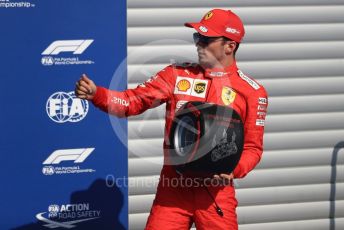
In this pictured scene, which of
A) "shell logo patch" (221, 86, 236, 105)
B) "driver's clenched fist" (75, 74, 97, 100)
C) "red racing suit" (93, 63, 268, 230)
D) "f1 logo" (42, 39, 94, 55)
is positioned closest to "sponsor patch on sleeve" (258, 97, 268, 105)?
"red racing suit" (93, 63, 268, 230)

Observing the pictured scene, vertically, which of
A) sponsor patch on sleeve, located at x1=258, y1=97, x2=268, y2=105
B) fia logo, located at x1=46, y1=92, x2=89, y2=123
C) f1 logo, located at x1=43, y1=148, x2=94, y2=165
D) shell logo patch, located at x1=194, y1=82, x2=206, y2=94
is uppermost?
shell logo patch, located at x1=194, y1=82, x2=206, y2=94

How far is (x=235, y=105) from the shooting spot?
4145 millimetres

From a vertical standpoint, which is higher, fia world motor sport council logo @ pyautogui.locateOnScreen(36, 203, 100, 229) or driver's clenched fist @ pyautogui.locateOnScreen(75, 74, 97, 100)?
driver's clenched fist @ pyautogui.locateOnScreen(75, 74, 97, 100)

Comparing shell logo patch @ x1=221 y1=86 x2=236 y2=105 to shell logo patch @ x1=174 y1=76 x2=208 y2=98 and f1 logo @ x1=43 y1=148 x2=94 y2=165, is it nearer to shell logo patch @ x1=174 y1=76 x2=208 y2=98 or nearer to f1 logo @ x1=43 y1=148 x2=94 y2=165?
shell logo patch @ x1=174 y1=76 x2=208 y2=98

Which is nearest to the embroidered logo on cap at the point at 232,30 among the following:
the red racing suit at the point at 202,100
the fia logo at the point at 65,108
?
the red racing suit at the point at 202,100

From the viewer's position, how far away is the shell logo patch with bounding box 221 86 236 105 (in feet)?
13.6

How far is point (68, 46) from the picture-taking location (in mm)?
5039

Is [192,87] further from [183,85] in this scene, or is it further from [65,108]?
[65,108]

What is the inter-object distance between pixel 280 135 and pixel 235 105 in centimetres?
164

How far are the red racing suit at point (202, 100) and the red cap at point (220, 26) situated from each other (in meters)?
0.21

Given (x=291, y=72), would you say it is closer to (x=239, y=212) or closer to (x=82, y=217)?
(x=239, y=212)

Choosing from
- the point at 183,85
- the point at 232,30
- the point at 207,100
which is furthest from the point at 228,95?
the point at 232,30

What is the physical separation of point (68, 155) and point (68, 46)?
82 centimetres

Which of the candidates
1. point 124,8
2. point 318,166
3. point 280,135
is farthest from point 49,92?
point 318,166
